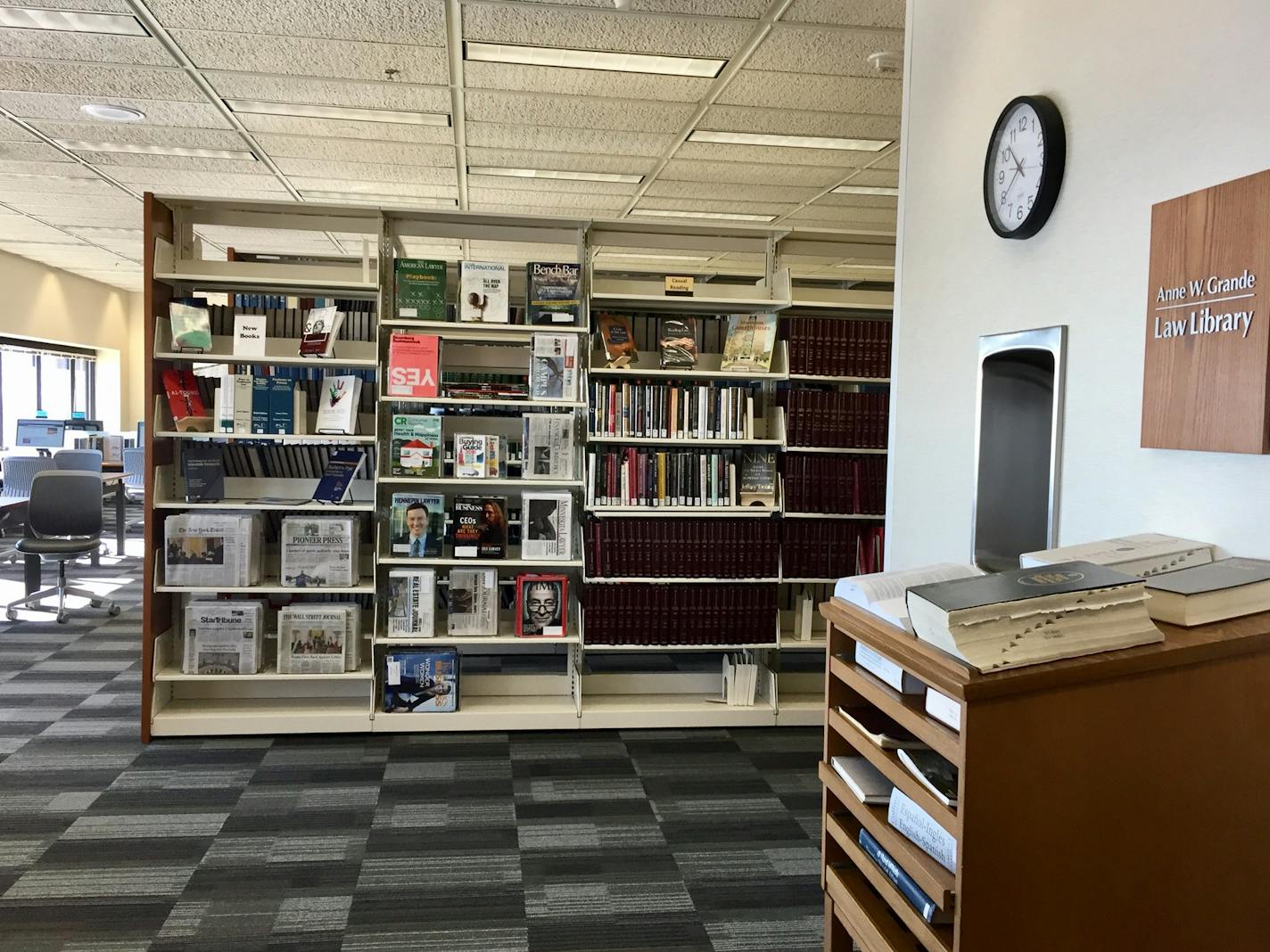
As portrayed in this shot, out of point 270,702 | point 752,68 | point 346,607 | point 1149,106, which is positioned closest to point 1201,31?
point 1149,106

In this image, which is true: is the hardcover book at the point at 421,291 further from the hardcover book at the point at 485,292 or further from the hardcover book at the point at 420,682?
the hardcover book at the point at 420,682

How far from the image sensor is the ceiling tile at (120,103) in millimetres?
4809

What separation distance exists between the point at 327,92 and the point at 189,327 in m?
1.44

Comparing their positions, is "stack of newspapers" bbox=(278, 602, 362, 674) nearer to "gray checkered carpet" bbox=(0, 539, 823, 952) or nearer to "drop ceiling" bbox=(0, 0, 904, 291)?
"gray checkered carpet" bbox=(0, 539, 823, 952)

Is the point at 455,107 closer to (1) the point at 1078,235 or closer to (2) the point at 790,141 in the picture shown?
(2) the point at 790,141

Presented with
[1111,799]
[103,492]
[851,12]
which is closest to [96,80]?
[851,12]

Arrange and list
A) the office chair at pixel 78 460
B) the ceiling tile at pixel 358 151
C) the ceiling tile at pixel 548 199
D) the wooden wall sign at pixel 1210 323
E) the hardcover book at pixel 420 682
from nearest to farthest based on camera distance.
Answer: the wooden wall sign at pixel 1210 323, the hardcover book at pixel 420 682, the ceiling tile at pixel 358 151, the ceiling tile at pixel 548 199, the office chair at pixel 78 460

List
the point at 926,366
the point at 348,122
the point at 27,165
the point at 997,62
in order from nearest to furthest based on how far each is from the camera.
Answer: the point at 997,62 → the point at 926,366 → the point at 348,122 → the point at 27,165

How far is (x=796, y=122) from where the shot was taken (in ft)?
16.7

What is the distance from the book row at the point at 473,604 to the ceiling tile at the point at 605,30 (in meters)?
2.30

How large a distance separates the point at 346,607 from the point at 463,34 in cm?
252

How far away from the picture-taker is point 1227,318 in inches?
62.9

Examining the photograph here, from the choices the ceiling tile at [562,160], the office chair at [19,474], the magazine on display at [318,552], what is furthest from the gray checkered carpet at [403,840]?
the office chair at [19,474]

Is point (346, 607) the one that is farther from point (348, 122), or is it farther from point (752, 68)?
point (752, 68)
